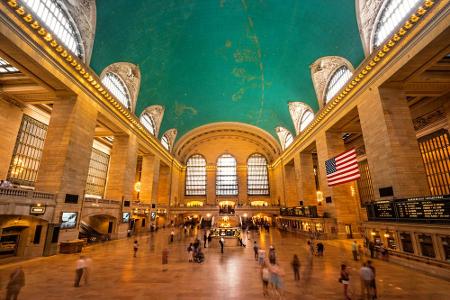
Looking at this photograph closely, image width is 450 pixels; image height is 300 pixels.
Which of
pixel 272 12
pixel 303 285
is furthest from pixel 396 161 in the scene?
pixel 272 12

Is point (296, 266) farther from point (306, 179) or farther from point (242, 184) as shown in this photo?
point (242, 184)

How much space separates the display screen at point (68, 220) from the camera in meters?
12.2

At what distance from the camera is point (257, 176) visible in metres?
40.3

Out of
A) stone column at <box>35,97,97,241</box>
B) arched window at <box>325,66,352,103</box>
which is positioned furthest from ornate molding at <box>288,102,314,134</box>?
stone column at <box>35,97,97,241</box>

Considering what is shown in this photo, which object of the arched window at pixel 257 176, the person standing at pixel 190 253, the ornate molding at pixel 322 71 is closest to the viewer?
the person standing at pixel 190 253

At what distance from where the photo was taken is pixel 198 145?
40.4 metres

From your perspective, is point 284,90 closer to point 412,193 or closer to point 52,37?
point 412,193

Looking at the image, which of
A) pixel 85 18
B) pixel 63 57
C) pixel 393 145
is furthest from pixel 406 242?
pixel 85 18

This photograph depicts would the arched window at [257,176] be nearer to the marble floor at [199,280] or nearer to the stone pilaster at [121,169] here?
the stone pilaster at [121,169]

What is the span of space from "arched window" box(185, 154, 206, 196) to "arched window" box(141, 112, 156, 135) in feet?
48.4

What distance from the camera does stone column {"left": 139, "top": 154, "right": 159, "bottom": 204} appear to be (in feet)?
83.1

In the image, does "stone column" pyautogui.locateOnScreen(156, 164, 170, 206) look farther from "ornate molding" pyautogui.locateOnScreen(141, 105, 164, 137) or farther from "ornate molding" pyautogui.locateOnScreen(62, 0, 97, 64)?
"ornate molding" pyautogui.locateOnScreen(62, 0, 97, 64)

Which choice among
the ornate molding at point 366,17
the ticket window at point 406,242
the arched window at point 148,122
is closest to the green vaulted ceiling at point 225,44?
the ornate molding at point 366,17

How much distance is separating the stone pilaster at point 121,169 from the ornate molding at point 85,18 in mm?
8335
